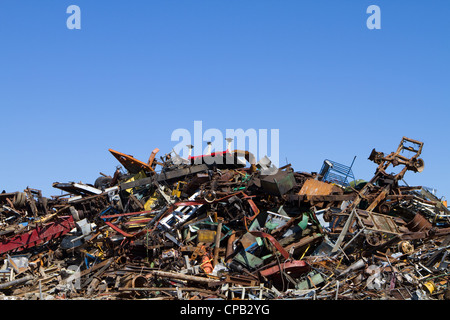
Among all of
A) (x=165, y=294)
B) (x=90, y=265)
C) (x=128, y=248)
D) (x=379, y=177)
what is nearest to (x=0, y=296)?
(x=90, y=265)

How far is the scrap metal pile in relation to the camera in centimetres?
1386

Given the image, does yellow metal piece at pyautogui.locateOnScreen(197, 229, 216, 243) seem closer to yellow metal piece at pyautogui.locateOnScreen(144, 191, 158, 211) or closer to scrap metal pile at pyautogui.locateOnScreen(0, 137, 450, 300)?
scrap metal pile at pyautogui.locateOnScreen(0, 137, 450, 300)

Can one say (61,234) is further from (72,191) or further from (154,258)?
(154,258)

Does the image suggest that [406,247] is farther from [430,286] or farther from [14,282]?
[14,282]

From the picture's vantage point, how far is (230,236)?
16.7 m

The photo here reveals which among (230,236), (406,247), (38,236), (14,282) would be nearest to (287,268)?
(230,236)

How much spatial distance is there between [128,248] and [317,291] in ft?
22.3

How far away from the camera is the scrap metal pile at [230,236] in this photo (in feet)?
45.5

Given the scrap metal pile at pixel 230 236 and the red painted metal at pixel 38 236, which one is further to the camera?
the red painted metal at pixel 38 236

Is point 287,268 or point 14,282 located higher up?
point 287,268

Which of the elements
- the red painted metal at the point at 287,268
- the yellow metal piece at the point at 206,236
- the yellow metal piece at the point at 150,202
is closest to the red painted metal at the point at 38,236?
the yellow metal piece at the point at 150,202

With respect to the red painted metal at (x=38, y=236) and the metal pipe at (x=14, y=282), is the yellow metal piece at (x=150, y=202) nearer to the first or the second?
the red painted metal at (x=38, y=236)

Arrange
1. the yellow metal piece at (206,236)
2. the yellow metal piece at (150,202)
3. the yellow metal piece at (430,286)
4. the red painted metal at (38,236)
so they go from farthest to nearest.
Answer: the yellow metal piece at (150,202), the red painted metal at (38,236), the yellow metal piece at (206,236), the yellow metal piece at (430,286)

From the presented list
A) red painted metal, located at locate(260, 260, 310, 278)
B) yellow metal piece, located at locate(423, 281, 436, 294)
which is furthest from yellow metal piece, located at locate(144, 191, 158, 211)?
yellow metal piece, located at locate(423, 281, 436, 294)
